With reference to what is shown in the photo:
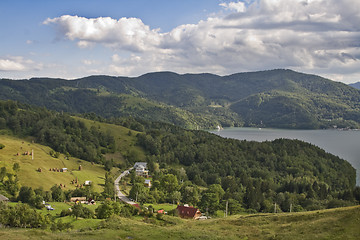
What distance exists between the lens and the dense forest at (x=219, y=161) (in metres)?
102

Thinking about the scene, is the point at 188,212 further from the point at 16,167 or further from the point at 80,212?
the point at 16,167

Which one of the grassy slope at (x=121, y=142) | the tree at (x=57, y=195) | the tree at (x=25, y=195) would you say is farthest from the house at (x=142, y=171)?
the tree at (x=25, y=195)

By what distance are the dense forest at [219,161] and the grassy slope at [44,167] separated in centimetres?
1164

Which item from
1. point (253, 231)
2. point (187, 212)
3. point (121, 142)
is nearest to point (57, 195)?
point (187, 212)

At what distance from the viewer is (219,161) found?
478 feet

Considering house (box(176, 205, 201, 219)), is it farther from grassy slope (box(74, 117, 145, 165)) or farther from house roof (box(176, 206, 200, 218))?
grassy slope (box(74, 117, 145, 165))

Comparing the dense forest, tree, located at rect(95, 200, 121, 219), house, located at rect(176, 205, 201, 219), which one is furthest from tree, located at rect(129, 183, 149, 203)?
tree, located at rect(95, 200, 121, 219)

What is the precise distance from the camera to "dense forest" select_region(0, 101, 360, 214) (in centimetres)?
10156

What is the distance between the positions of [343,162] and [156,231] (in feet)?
433

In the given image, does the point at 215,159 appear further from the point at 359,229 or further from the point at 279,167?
the point at 359,229

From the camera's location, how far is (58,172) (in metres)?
95.1

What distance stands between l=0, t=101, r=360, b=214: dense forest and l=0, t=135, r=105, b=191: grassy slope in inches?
458

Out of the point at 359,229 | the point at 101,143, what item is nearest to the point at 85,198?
the point at 359,229

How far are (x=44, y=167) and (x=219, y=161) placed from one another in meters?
75.4
